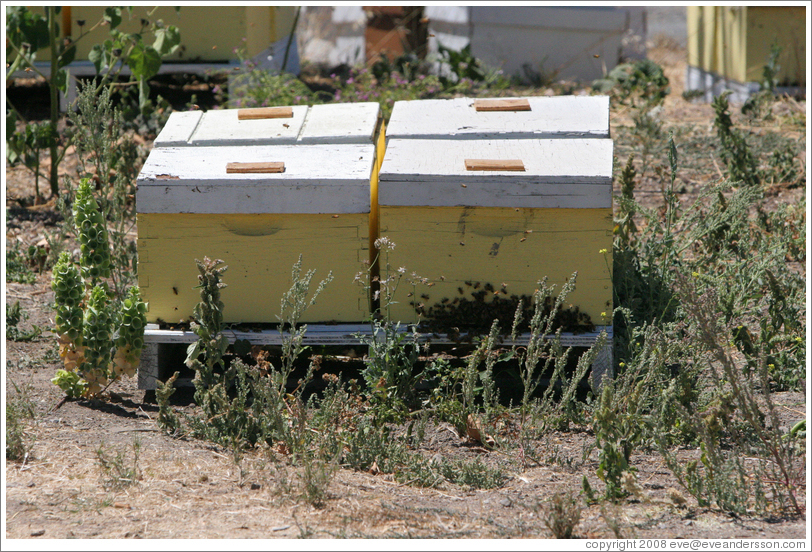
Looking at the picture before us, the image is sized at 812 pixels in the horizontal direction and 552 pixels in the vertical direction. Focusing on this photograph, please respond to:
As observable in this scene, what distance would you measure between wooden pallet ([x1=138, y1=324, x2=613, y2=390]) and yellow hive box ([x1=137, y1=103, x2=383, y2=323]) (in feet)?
0.19

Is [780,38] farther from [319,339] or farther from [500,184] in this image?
[319,339]

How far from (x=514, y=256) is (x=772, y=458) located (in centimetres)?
117

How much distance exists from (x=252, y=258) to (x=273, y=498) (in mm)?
1096

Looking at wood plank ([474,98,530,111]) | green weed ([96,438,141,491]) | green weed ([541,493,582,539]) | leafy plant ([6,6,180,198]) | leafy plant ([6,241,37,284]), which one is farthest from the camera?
leafy plant ([6,6,180,198])

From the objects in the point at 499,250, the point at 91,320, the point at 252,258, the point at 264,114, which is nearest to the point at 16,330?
the point at 91,320

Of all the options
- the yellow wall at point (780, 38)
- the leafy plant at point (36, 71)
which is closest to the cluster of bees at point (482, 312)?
the leafy plant at point (36, 71)

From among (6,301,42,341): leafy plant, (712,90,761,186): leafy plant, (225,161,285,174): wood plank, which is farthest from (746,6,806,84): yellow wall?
(6,301,42,341): leafy plant

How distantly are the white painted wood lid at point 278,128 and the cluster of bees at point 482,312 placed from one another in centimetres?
80

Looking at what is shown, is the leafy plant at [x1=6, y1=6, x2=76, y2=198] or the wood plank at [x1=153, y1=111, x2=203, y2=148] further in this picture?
the leafy plant at [x1=6, y1=6, x2=76, y2=198]

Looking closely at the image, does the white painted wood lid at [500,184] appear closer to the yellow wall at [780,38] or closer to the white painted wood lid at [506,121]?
the white painted wood lid at [506,121]

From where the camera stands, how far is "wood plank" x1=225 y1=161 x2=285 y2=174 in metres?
2.95

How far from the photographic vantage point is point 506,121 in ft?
11.2

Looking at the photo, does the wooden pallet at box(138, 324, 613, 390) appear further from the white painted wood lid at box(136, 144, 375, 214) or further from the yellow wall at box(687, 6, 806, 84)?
the yellow wall at box(687, 6, 806, 84)

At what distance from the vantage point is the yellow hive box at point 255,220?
2930 mm
